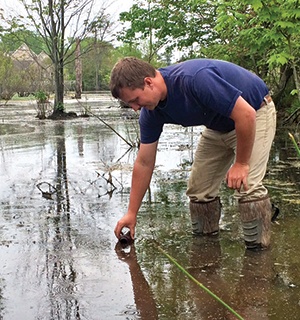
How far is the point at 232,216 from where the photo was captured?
4383 mm

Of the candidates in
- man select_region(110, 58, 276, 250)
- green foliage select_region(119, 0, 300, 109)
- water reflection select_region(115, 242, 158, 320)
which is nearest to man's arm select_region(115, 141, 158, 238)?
man select_region(110, 58, 276, 250)

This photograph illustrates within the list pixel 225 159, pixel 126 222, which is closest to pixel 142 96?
pixel 126 222

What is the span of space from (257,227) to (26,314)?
1.57 meters

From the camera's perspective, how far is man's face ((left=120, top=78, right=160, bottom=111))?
2.89 m

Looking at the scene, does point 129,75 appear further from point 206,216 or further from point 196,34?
point 196,34

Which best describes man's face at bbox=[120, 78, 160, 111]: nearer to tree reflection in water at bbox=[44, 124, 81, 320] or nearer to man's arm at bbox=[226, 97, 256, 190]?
man's arm at bbox=[226, 97, 256, 190]

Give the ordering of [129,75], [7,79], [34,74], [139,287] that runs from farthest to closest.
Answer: [7,79], [34,74], [139,287], [129,75]

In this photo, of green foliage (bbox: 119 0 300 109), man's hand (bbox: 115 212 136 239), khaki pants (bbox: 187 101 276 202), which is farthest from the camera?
green foliage (bbox: 119 0 300 109)

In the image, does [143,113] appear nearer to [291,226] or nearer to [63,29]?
[291,226]

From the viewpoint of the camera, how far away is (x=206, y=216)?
12.6 ft

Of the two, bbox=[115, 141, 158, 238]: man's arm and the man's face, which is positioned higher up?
the man's face

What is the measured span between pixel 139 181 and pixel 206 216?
0.59 meters

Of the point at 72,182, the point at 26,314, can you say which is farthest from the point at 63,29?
the point at 26,314

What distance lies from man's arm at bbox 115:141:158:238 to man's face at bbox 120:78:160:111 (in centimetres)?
62
